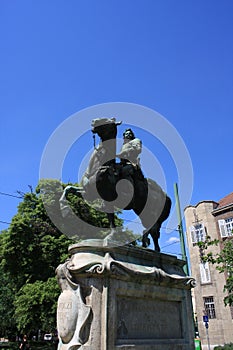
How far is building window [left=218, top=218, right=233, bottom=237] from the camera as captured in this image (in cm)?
3303

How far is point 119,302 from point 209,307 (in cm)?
2974

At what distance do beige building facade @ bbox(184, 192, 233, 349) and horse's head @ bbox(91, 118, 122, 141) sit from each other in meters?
24.3

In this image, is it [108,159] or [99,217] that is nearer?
[108,159]

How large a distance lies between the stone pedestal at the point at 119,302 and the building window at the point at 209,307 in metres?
27.6

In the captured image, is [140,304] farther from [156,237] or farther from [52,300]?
[52,300]

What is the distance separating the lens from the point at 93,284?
19.0 feet

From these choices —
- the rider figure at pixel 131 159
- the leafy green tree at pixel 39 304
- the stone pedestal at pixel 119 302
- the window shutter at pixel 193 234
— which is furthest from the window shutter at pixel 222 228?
the rider figure at pixel 131 159

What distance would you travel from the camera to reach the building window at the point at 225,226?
33031 millimetres

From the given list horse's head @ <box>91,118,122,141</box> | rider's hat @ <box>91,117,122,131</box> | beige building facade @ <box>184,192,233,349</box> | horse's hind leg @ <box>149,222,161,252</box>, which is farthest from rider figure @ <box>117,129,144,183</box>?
beige building facade @ <box>184,192,233,349</box>

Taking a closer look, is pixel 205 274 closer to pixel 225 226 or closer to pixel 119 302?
pixel 225 226

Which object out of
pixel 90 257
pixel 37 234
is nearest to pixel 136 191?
pixel 90 257

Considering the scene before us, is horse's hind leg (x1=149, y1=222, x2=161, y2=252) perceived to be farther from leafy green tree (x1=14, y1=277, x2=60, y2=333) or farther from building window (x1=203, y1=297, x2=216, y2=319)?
building window (x1=203, y1=297, x2=216, y2=319)

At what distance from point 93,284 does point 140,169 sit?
3.02 m

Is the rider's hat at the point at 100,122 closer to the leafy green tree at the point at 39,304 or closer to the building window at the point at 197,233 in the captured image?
the leafy green tree at the point at 39,304
